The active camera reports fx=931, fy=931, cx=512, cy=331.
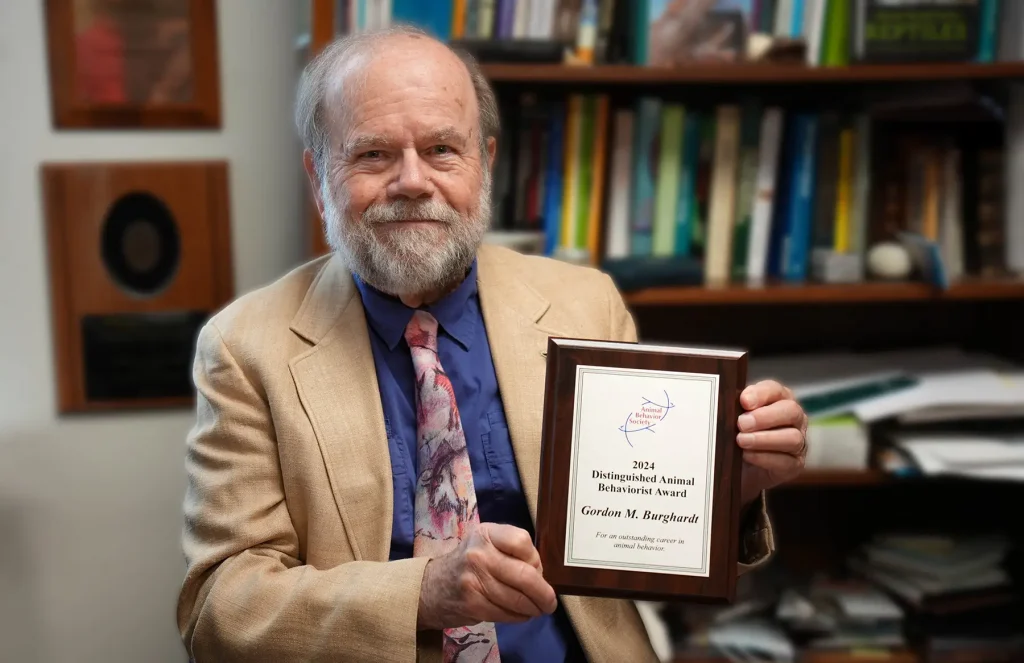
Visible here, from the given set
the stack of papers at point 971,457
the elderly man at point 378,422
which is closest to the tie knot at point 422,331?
the elderly man at point 378,422

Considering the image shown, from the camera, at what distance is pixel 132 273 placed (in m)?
2.03

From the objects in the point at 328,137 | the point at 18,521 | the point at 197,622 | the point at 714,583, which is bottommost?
the point at 18,521

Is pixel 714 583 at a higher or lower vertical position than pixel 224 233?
lower

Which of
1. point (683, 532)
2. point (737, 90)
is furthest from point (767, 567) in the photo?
point (683, 532)

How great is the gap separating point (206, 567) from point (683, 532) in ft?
2.02

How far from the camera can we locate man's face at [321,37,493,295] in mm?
1240

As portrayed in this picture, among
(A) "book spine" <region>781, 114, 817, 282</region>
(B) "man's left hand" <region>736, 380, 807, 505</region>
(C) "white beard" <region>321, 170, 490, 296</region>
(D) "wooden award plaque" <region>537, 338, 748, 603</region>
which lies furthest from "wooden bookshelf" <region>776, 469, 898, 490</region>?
(C) "white beard" <region>321, 170, 490, 296</region>

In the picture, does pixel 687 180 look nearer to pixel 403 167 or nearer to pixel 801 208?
pixel 801 208

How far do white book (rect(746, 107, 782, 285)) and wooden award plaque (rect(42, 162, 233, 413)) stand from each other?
3.70 ft

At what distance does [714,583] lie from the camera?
1086mm

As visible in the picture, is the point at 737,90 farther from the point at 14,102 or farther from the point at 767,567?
the point at 14,102

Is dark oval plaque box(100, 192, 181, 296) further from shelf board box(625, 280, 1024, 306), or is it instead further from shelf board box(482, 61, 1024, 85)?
shelf board box(625, 280, 1024, 306)

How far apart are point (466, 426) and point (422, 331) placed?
151 mm

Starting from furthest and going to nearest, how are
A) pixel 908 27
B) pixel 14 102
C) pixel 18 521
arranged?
pixel 18 521
pixel 14 102
pixel 908 27
